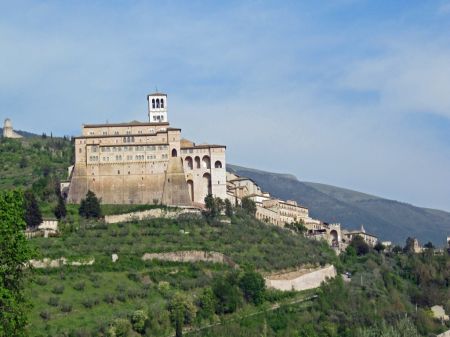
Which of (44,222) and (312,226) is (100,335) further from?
(312,226)

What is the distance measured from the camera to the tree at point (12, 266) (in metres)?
30.9

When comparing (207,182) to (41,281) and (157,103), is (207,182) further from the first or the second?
(41,281)

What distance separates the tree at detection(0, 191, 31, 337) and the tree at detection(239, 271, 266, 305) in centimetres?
3861

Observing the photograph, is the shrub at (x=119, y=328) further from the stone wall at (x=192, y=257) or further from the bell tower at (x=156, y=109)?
the bell tower at (x=156, y=109)

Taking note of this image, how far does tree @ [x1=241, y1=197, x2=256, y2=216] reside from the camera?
92719 mm

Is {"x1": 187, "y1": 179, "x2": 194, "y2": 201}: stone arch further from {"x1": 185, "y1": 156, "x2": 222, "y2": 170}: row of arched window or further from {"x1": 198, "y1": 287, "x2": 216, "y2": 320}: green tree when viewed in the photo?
{"x1": 198, "y1": 287, "x2": 216, "y2": 320}: green tree

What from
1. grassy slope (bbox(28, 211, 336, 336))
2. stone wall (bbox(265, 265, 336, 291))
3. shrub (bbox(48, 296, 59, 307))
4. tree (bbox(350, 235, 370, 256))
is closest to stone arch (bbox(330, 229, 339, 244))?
tree (bbox(350, 235, 370, 256))

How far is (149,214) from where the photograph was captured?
85.1 meters

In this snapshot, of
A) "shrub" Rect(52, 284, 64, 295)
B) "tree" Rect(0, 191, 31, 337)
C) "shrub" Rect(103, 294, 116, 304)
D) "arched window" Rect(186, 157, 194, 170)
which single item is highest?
"arched window" Rect(186, 157, 194, 170)

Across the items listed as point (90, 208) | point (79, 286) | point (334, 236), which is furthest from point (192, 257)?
point (334, 236)

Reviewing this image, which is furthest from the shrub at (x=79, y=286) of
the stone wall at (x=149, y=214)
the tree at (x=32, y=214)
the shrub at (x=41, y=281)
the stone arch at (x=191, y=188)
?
the stone arch at (x=191, y=188)

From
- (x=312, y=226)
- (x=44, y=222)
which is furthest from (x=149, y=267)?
(x=312, y=226)

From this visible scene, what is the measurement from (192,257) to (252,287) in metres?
7.50

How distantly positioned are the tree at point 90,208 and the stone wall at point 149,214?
0.95 m
